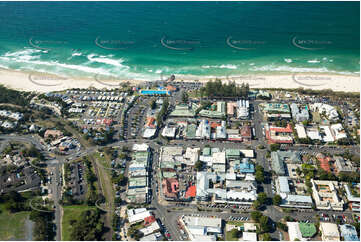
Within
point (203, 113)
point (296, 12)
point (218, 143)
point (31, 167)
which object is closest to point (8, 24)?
point (31, 167)

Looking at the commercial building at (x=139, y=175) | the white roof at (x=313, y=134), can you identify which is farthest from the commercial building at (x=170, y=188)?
the white roof at (x=313, y=134)

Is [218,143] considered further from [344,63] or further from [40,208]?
[344,63]

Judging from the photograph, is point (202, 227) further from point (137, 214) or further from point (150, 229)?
point (137, 214)

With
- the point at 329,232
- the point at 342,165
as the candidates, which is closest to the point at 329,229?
the point at 329,232

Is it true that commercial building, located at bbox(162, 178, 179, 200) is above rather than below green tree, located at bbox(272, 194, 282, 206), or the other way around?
above

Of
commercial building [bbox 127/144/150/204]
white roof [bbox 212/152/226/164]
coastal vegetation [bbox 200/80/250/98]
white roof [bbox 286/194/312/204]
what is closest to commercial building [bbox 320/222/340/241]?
white roof [bbox 286/194/312/204]

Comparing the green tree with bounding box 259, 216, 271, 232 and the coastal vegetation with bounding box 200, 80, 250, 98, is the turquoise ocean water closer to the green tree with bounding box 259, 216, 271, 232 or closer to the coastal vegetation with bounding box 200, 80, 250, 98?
the coastal vegetation with bounding box 200, 80, 250, 98

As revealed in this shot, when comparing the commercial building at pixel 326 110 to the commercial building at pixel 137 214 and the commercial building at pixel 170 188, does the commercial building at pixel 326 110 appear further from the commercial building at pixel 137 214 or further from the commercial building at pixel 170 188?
the commercial building at pixel 137 214
